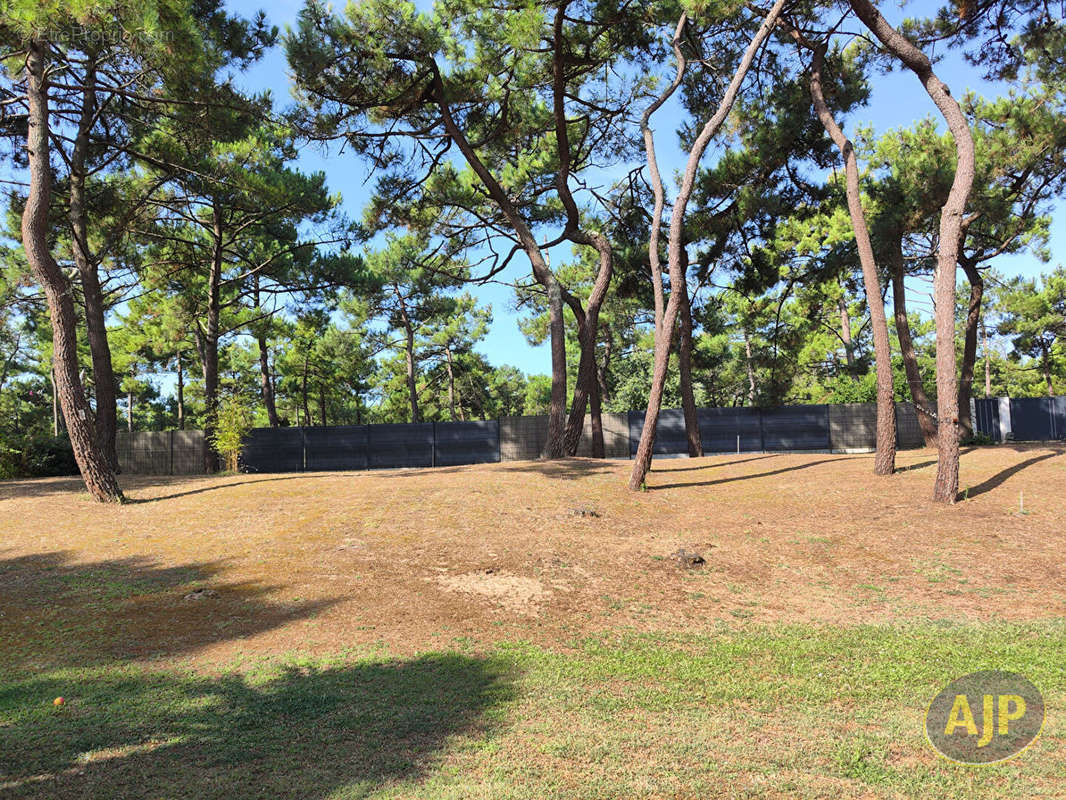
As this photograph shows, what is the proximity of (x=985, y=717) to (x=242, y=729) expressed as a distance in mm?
4796

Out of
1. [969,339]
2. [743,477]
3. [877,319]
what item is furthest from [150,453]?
[969,339]

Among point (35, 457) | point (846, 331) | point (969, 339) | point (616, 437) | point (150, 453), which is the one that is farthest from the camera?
point (846, 331)

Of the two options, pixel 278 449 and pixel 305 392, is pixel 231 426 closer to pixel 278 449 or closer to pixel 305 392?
pixel 278 449

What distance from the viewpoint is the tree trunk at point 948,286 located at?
1000 cm

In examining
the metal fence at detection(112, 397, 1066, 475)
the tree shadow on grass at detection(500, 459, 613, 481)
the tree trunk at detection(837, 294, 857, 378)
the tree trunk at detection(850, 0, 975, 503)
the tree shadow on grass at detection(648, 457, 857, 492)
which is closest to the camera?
the tree trunk at detection(850, 0, 975, 503)

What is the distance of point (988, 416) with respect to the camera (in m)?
27.4

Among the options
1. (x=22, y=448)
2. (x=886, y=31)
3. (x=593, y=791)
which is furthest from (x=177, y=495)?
(x=886, y=31)

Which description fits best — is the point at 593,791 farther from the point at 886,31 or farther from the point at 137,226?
the point at 137,226

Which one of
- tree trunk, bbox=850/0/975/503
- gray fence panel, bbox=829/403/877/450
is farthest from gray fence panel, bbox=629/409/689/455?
tree trunk, bbox=850/0/975/503

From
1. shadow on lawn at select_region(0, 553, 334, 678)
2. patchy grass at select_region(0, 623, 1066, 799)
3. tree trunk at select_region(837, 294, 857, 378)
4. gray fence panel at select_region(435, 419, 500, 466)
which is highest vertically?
tree trunk at select_region(837, 294, 857, 378)

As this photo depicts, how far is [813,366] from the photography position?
3397cm

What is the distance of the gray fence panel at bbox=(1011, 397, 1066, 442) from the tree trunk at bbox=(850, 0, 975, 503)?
21.5m

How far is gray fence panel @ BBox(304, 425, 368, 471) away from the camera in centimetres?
2470

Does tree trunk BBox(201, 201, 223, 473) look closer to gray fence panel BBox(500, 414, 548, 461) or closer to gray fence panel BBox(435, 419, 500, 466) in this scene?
gray fence panel BBox(435, 419, 500, 466)
